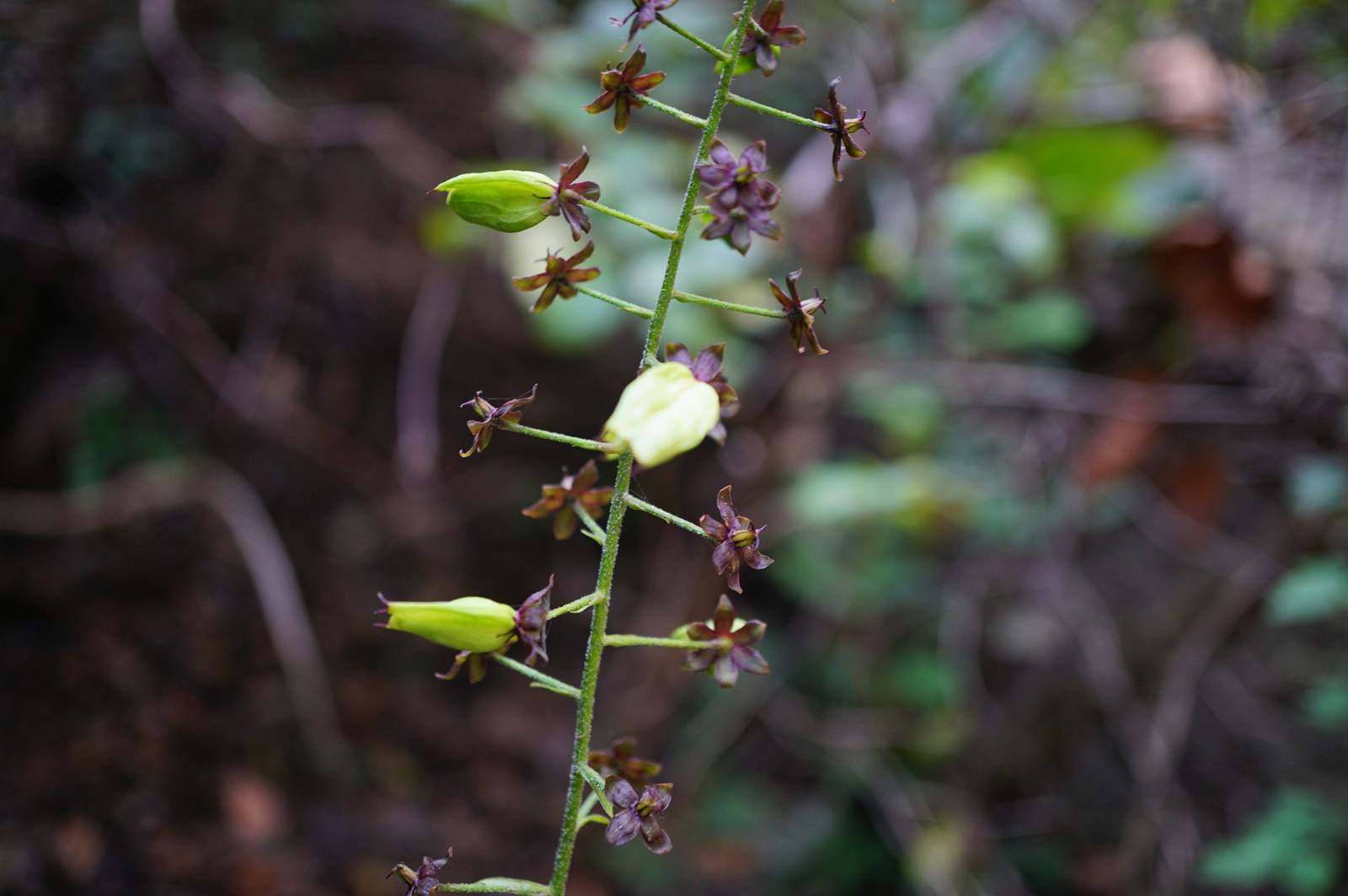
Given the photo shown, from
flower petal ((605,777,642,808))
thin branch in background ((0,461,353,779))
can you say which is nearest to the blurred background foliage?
thin branch in background ((0,461,353,779))

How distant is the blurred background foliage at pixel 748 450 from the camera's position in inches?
65.4

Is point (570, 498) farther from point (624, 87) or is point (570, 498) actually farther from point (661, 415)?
point (624, 87)

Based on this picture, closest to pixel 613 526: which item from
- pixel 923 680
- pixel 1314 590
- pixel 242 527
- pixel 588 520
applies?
pixel 588 520

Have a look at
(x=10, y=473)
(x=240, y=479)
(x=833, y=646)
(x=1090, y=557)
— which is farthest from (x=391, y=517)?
(x=1090, y=557)

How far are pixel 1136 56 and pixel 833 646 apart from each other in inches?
73.7

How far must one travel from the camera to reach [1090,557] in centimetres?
222

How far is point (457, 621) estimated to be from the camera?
468mm

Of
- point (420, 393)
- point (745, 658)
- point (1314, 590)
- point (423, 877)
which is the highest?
point (745, 658)

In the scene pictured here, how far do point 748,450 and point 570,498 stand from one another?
4.96ft

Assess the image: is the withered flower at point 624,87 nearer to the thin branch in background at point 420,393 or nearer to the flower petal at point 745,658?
the flower petal at point 745,658

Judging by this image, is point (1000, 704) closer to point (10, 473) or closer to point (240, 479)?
point (240, 479)

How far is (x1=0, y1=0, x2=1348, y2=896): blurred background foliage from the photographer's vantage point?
1662 mm

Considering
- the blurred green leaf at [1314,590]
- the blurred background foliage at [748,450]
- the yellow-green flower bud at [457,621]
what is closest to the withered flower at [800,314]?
the yellow-green flower bud at [457,621]

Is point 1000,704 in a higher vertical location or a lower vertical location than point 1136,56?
lower
